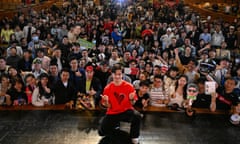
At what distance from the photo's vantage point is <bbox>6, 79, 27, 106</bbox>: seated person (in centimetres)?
448

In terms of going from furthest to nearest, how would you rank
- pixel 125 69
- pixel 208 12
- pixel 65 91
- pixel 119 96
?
1. pixel 208 12
2. pixel 125 69
3. pixel 65 91
4. pixel 119 96

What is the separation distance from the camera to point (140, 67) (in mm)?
5438

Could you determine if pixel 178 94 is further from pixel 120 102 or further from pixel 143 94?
pixel 120 102

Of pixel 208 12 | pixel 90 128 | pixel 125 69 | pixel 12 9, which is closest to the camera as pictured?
pixel 90 128

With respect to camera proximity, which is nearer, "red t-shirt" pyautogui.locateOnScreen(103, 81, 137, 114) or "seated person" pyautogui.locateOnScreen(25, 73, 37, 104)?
"red t-shirt" pyautogui.locateOnScreen(103, 81, 137, 114)

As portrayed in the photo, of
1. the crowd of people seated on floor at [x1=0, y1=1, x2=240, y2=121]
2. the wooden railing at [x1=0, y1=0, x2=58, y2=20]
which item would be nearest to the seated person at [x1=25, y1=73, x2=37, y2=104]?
the crowd of people seated on floor at [x1=0, y1=1, x2=240, y2=121]

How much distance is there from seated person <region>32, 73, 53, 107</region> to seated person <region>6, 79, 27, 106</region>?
22 centimetres

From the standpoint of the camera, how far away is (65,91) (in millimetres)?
4555

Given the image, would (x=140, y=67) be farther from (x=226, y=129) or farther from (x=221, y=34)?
(x=221, y=34)

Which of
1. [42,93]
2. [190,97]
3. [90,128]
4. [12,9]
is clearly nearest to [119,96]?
[90,128]

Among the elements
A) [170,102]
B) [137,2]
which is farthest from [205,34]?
[137,2]

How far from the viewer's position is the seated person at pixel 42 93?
4406 mm

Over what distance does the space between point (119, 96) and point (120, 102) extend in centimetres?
8

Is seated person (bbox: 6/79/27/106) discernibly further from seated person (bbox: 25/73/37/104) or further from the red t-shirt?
the red t-shirt
